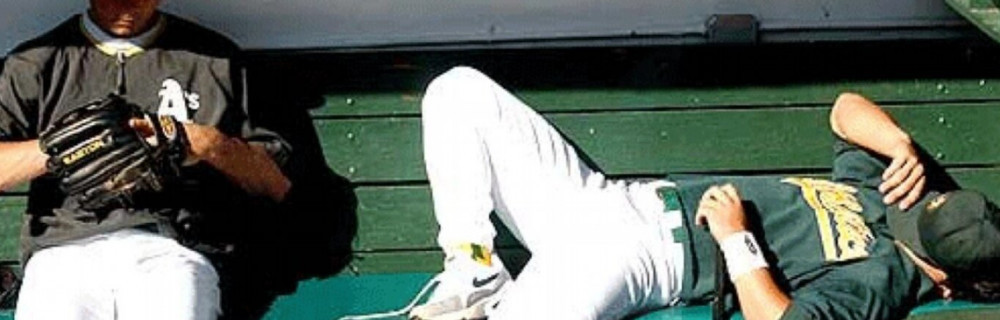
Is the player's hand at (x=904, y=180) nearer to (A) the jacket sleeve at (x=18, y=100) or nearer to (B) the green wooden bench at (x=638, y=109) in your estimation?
(B) the green wooden bench at (x=638, y=109)

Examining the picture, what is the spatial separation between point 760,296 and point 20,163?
1351 mm

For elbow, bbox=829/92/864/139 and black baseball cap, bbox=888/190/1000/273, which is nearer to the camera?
black baseball cap, bbox=888/190/1000/273

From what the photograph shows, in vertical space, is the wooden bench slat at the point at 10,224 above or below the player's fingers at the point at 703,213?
below

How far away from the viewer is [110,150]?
3.71 m

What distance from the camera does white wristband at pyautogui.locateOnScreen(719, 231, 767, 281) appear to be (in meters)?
3.77

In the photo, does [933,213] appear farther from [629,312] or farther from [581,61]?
[581,61]

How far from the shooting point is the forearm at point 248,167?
3859mm

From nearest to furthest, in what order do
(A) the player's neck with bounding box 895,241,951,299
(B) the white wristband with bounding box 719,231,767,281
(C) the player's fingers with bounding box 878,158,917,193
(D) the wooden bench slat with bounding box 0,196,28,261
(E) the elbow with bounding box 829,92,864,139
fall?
(B) the white wristband with bounding box 719,231,767,281 → (A) the player's neck with bounding box 895,241,951,299 → (C) the player's fingers with bounding box 878,158,917,193 → (E) the elbow with bounding box 829,92,864,139 → (D) the wooden bench slat with bounding box 0,196,28,261

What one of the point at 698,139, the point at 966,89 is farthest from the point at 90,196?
the point at 966,89

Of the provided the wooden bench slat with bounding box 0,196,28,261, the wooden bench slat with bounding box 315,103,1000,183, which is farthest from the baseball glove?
the wooden bench slat with bounding box 315,103,1000,183

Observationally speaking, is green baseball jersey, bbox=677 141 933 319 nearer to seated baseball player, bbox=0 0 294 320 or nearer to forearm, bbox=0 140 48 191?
seated baseball player, bbox=0 0 294 320

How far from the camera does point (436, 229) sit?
4.38 metres

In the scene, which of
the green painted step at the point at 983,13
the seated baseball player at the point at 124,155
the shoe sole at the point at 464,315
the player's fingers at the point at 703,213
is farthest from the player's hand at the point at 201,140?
the green painted step at the point at 983,13

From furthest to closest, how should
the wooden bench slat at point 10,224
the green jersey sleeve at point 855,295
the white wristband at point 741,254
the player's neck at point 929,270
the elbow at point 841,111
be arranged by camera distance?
1. the wooden bench slat at point 10,224
2. the elbow at point 841,111
3. the player's neck at point 929,270
4. the white wristband at point 741,254
5. the green jersey sleeve at point 855,295
